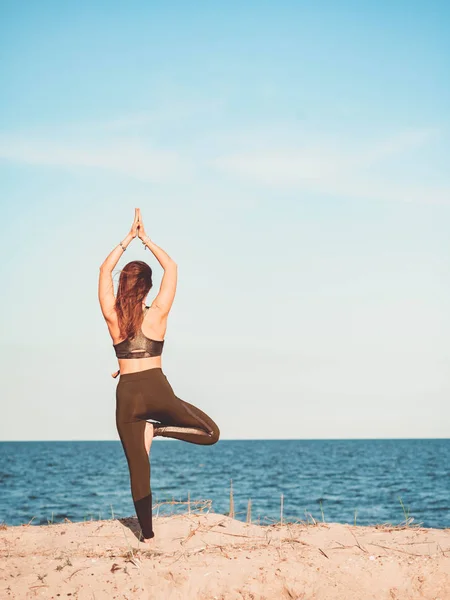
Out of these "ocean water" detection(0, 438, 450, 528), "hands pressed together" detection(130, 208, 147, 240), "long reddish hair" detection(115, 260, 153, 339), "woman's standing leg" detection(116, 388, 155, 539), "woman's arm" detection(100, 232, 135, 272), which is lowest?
"ocean water" detection(0, 438, 450, 528)

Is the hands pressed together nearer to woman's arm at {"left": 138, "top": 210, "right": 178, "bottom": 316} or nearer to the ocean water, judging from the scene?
woman's arm at {"left": 138, "top": 210, "right": 178, "bottom": 316}

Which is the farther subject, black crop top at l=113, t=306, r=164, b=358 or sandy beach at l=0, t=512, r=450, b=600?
black crop top at l=113, t=306, r=164, b=358

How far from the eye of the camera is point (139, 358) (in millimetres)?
7102

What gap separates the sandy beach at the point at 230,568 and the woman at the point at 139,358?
67 cm

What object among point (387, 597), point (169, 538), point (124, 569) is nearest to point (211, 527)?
point (169, 538)

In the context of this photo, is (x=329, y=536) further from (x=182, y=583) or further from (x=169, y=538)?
(x=182, y=583)

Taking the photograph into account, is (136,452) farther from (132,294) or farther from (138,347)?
(132,294)

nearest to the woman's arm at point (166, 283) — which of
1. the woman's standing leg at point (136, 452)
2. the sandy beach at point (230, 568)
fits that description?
the woman's standing leg at point (136, 452)

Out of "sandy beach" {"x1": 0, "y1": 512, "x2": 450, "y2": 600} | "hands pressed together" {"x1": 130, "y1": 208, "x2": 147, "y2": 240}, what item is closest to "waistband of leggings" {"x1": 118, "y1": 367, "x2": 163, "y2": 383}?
"hands pressed together" {"x1": 130, "y1": 208, "x2": 147, "y2": 240}

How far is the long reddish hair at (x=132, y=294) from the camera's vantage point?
706 cm

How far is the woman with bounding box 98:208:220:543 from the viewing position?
707cm

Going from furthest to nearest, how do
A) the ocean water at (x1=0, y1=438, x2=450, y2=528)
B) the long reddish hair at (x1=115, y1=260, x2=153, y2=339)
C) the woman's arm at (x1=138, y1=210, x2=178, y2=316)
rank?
the ocean water at (x1=0, y1=438, x2=450, y2=528), the woman's arm at (x1=138, y1=210, x2=178, y2=316), the long reddish hair at (x1=115, y1=260, x2=153, y2=339)

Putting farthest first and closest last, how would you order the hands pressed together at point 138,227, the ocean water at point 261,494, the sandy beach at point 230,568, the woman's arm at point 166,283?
the ocean water at point 261,494, the hands pressed together at point 138,227, the woman's arm at point 166,283, the sandy beach at point 230,568

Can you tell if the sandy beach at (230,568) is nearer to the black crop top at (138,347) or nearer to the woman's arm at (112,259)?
the black crop top at (138,347)
